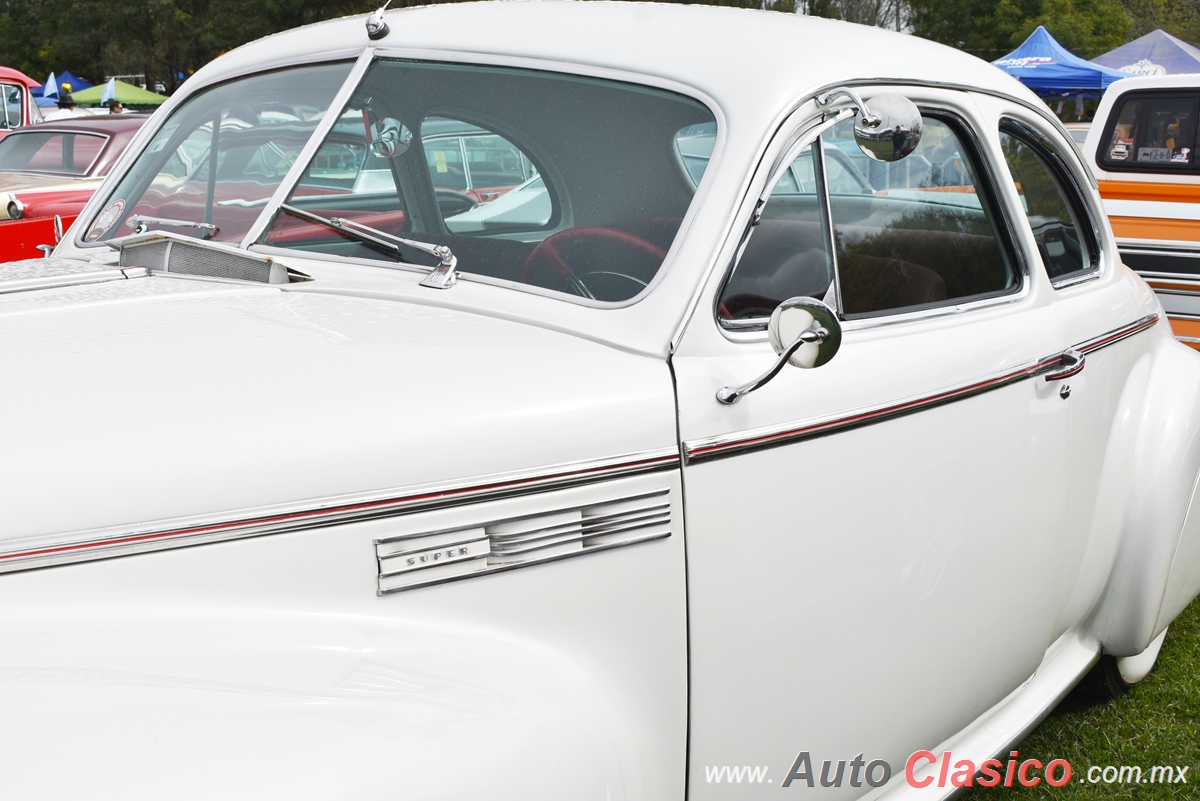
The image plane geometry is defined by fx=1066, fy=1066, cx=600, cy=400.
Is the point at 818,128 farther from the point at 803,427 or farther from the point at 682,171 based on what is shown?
the point at 803,427

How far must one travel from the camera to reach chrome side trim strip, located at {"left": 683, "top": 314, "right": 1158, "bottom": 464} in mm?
1674

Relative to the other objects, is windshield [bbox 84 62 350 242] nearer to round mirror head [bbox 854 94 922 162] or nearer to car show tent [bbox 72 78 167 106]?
round mirror head [bbox 854 94 922 162]

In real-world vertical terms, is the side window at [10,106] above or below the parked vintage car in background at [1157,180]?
above

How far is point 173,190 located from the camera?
8.86 feet

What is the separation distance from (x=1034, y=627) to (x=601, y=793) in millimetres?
1385

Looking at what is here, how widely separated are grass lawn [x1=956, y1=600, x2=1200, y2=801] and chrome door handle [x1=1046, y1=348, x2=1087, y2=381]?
3.55 ft

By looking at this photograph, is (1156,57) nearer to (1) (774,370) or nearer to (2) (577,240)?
(2) (577,240)

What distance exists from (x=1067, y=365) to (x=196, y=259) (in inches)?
74.2

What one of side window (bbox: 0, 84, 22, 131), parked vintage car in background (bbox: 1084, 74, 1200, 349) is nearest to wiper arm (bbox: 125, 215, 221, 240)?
parked vintage car in background (bbox: 1084, 74, 1200, 349)

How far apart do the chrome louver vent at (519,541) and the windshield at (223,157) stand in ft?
3.58

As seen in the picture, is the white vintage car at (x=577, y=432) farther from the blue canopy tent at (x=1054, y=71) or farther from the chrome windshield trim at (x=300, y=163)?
the blue canopy tent at (x=1054, y=71)

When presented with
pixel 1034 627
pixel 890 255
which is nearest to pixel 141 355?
pixel 890 255

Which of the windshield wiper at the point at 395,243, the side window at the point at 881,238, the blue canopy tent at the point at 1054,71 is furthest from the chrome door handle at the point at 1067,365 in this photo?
the blue canopy tent at the point at 1054,71

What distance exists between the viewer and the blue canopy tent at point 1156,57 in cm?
2488
